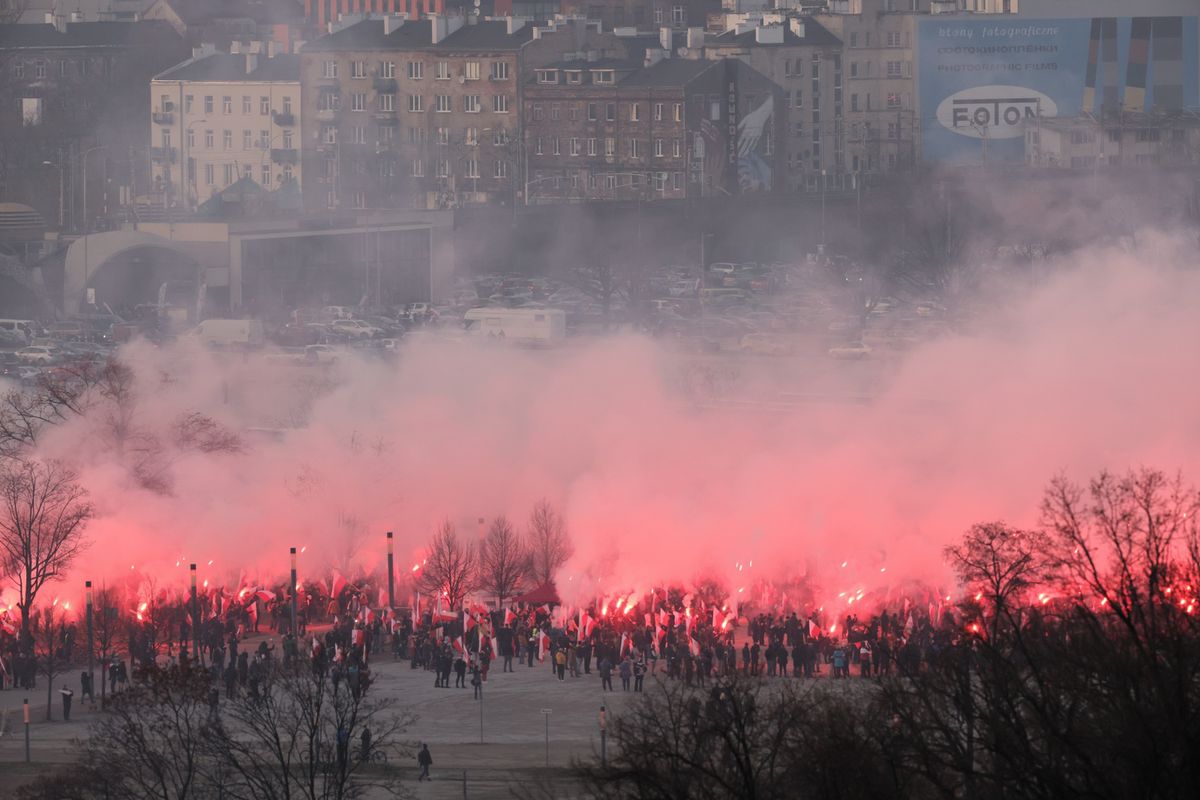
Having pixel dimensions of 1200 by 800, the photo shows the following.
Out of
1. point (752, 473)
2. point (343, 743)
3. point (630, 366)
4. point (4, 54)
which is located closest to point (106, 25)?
point (4, 54)

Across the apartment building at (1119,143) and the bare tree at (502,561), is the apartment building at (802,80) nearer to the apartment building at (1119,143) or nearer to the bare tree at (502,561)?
the apartment building at (1119,143)

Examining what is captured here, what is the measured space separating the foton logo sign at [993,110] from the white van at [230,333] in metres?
32.1

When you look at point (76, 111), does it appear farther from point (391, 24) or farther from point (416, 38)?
point (416, 38)

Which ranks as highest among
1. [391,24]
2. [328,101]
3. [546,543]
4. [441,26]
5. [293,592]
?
[391,24]

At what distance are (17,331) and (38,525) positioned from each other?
2507 cm

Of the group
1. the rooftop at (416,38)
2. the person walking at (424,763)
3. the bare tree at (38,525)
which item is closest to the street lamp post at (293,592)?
the bare tree at (38,525)

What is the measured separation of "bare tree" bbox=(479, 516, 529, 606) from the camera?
3162 centimetres

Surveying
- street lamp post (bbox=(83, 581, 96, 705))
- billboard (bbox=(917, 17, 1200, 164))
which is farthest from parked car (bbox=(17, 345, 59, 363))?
billboard (bbox=(917, 17, 1200, 164))

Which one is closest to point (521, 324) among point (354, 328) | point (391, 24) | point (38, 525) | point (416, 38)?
point (354, 328)

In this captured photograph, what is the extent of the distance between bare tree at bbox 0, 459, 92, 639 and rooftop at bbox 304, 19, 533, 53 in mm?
43125

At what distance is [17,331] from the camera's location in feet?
183

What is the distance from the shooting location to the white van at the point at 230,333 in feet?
161

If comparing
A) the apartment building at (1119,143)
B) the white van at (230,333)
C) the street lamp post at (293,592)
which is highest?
the apartment building at (1119,143)

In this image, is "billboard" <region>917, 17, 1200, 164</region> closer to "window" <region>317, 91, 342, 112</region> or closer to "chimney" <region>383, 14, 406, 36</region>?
"chimney" <region>383, 14, 406, 36</region>
